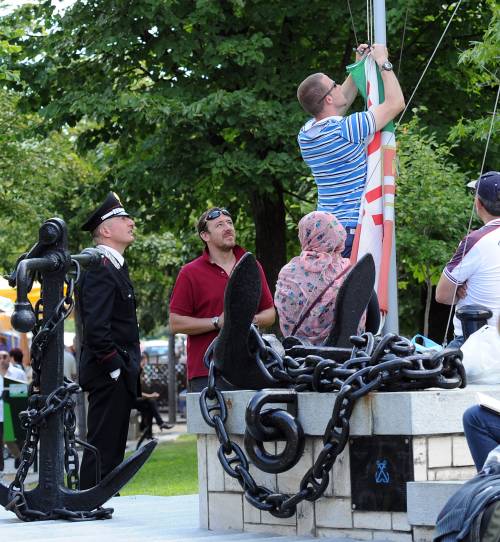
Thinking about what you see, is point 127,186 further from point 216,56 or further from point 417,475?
point 417,475

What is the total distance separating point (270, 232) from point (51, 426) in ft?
44.4

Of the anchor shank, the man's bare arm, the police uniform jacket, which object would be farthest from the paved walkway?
the man's bare arm

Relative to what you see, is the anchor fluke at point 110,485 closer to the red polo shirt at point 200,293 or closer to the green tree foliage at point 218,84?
the red polo shirt at point 200,293

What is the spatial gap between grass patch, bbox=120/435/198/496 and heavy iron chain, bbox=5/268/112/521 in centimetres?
444

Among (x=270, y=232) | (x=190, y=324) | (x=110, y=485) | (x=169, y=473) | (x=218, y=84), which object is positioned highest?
(x=218, y=84)

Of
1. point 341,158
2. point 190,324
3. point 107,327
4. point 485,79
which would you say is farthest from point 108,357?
point 485,79

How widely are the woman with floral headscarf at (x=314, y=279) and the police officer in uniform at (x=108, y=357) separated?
1856mm

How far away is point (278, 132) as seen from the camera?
19312 mm

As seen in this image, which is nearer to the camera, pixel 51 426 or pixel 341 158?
pixel 51 426

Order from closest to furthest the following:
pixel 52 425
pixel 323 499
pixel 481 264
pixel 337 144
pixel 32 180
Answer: pixel 323 499 → pixel 481 264 → pixel 52 425 → pixel 337 144 → pixel 32 180

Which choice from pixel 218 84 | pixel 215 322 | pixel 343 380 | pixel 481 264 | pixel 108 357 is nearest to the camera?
pixel 343 380

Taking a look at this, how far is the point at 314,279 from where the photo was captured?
23.5 feet

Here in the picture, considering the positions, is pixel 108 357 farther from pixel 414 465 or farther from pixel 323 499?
pixel 414 465

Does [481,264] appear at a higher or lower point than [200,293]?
higher
